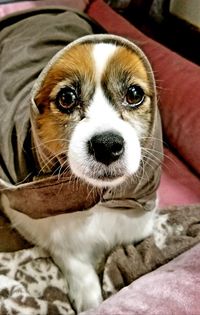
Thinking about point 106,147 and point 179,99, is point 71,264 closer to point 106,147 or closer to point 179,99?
point 106,147

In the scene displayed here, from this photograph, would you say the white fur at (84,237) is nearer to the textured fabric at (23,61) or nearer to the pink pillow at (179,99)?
the textured fabric at (23,61)

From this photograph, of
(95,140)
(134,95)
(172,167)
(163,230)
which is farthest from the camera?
(172,167)

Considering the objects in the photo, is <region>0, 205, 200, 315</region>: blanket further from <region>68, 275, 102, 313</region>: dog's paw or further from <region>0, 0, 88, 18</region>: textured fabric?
<region>0, 0, 88, 18</region>: textured fabric

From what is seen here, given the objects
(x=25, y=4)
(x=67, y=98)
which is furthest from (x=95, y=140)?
(x=25, y=4)

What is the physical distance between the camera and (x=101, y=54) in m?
1.12

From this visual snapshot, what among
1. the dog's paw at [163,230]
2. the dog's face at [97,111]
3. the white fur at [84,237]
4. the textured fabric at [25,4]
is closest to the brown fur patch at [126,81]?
the dog's face at [97,111]

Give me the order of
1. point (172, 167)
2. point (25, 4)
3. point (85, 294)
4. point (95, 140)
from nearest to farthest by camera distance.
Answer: point (95, 140), point (85, 294), point (172, 167), point (25, 4)

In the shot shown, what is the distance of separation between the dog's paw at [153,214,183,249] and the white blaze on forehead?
1.70ft

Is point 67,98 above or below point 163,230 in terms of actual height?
above

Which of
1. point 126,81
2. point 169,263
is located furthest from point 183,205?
point 126,81

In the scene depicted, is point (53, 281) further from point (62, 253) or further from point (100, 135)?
point (100, 135)

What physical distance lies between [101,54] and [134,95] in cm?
11

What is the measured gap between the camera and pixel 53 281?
132 centimetres

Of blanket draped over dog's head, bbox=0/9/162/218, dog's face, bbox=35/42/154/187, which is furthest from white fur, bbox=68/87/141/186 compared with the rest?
blanket draped over dog's head, bbox=0/9/162/218
